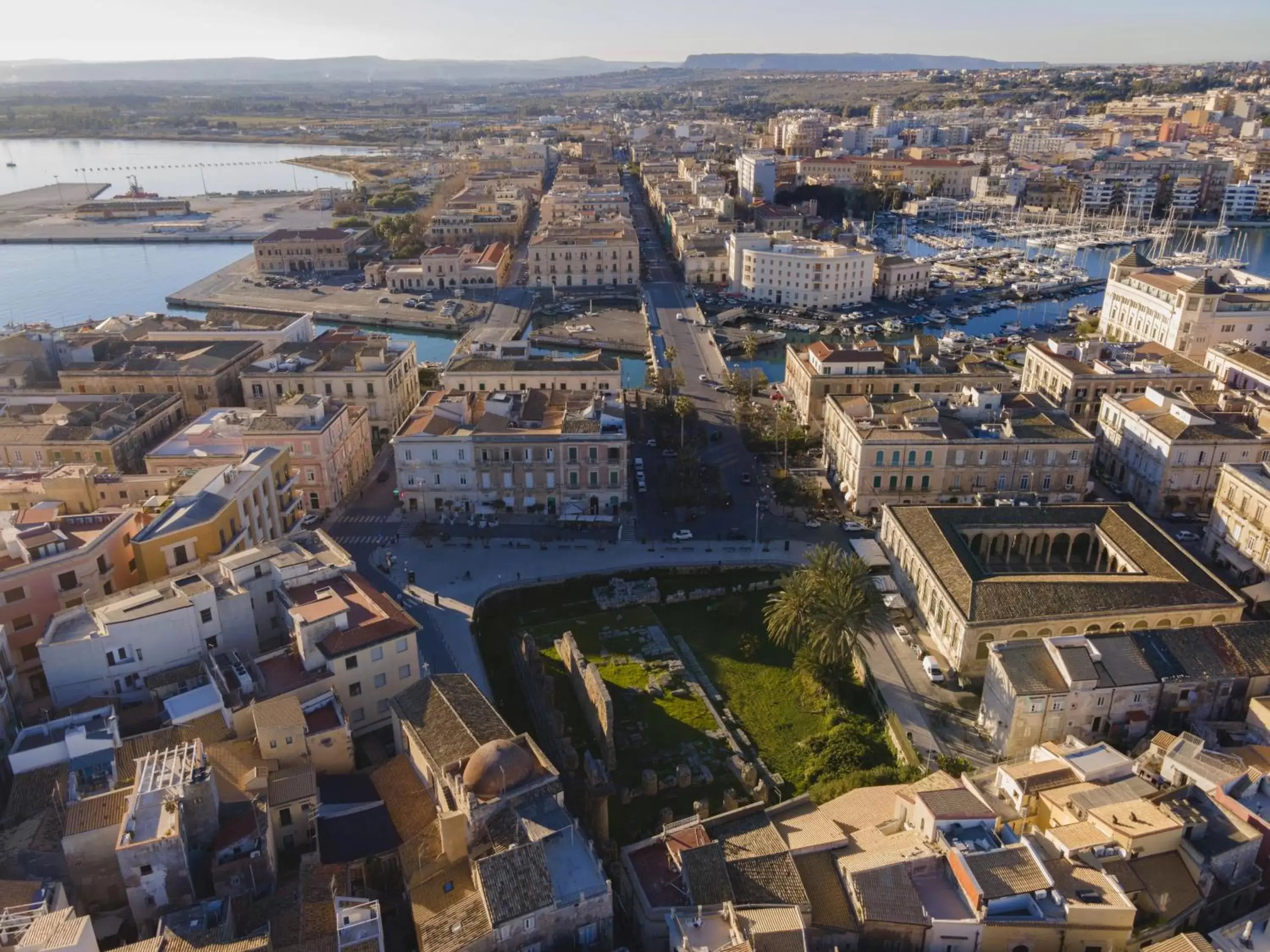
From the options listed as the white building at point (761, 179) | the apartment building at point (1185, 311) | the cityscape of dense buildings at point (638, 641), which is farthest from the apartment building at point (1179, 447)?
the white building at point (761, 179)

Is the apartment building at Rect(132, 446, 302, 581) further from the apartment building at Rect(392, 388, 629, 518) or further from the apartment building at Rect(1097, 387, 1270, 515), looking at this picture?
the apartment building at Rect(1097, 387, 1270, 515)

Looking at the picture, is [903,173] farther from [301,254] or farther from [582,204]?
[301,254]

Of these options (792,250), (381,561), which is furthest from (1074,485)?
(792,250)

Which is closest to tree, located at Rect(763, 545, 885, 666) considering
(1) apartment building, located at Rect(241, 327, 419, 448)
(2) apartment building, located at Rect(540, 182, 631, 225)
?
(1) apartment building, located at Rect(241, 327, 419, 448)

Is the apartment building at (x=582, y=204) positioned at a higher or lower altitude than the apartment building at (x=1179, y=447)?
higher

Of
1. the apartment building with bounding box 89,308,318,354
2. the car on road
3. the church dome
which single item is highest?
the apartment building with bounding box 89,308,318,354

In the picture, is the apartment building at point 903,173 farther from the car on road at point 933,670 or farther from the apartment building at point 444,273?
the car on road at point 933,670
